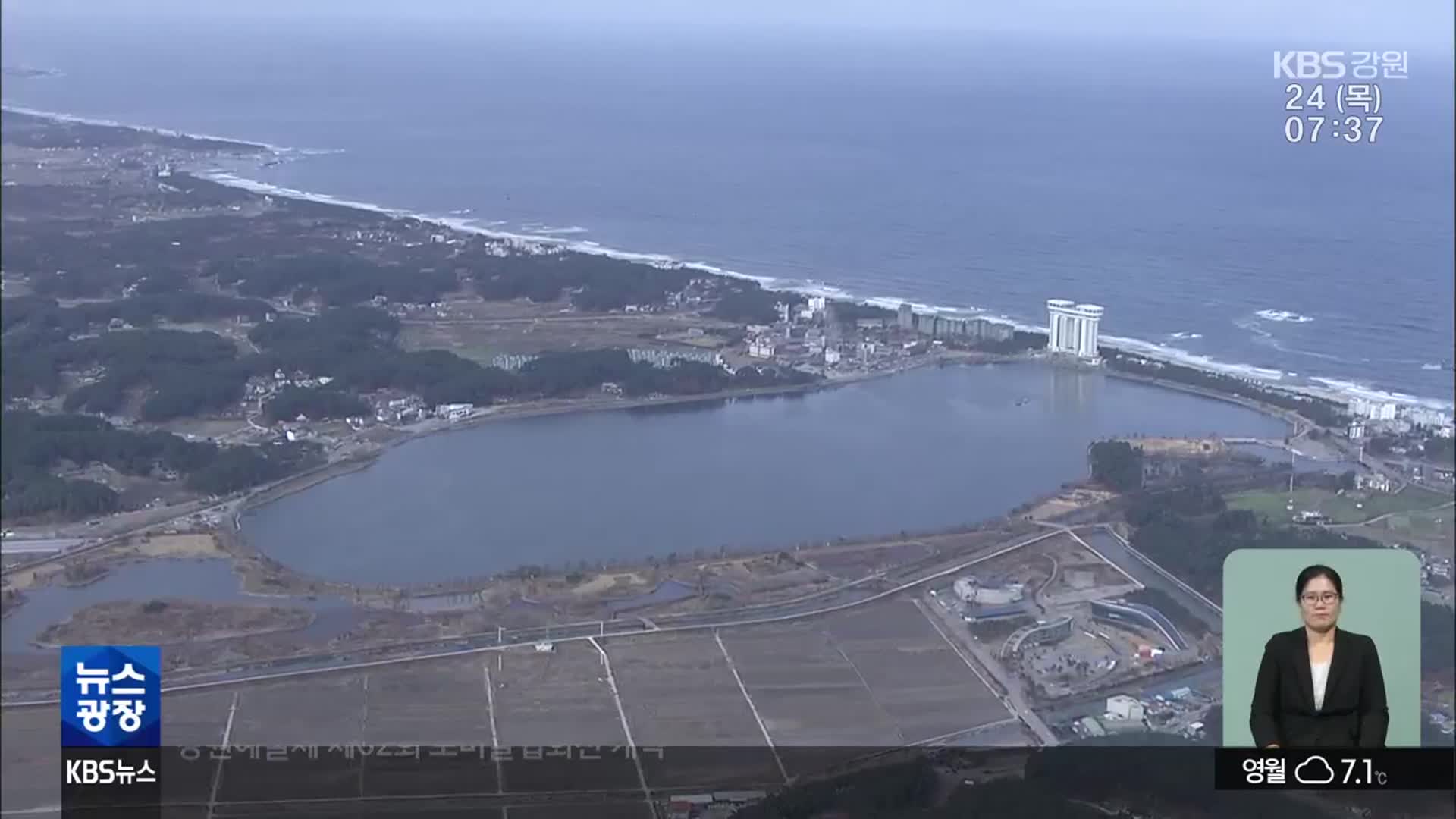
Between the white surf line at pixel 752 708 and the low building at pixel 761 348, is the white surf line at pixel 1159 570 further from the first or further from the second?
the low building at pixel 761 348

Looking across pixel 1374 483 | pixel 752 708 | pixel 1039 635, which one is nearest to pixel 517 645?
pixel 752 708

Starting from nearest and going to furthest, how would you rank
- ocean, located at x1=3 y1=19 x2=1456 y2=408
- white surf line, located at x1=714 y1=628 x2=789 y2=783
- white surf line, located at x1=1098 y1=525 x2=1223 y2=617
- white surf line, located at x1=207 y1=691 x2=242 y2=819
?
white surf line, located at x1=207 y1=691 x2=242 y2=819 < white surf line, located at x1=714 y1=628 x2=789 y2=783 < white surf line, located at x1=1098 y1=525 x2=1223 y2=617 < ocean, located at x1=3 y1=19 x2=1456 y2=408

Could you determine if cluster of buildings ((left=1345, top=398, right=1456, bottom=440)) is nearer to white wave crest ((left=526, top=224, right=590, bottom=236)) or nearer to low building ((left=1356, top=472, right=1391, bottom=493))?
low building ((left=1356, top=472, right=1391, bottom=493))

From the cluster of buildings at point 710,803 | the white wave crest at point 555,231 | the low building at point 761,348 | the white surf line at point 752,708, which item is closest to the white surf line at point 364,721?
the cluster of buildings at point 710,803

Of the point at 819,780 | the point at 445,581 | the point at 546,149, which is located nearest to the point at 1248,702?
the point at 819,780

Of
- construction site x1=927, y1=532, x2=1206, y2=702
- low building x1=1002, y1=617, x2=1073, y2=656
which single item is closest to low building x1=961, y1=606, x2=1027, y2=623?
construction site x1=927, y1=532, x2=1206, y2=702

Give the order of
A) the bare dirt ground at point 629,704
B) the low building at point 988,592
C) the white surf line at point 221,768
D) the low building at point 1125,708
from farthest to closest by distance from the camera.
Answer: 1. the low building at point 988,592
2. the low building at point 1125,708
3. the bare dirt ground at point 629,704
4. the white surf line at point 221,768
